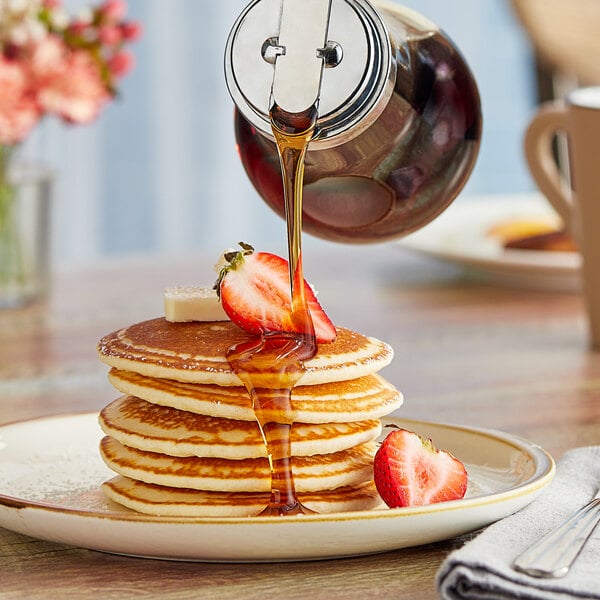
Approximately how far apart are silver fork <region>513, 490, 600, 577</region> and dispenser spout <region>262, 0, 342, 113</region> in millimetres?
325

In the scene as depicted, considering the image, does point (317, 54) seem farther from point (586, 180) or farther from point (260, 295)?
point (586, 180)

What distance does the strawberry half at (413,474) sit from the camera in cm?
84

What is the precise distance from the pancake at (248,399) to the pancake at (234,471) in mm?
36

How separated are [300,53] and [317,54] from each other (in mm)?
13

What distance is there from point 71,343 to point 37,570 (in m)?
0.87

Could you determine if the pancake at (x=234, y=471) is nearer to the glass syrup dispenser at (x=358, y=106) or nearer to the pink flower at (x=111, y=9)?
the glass syrup dispenser at (x=358, y=106)

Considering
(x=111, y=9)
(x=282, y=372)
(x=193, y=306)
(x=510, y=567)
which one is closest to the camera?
(x=510, y=567)

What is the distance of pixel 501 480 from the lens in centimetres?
94

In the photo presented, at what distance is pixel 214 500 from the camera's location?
2.72 ft

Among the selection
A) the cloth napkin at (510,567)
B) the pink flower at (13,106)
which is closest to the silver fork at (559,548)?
the cloth napkin at (510,567)

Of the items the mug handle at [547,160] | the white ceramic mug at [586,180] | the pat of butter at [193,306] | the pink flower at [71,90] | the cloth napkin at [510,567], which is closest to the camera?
the cloth napkin at [510,567]

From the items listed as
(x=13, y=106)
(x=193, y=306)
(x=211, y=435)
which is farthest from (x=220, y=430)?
(x=13, y=106)

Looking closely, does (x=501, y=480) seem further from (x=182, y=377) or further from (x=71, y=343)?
(x=71, y=343)

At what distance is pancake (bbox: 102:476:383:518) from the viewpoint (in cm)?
82
